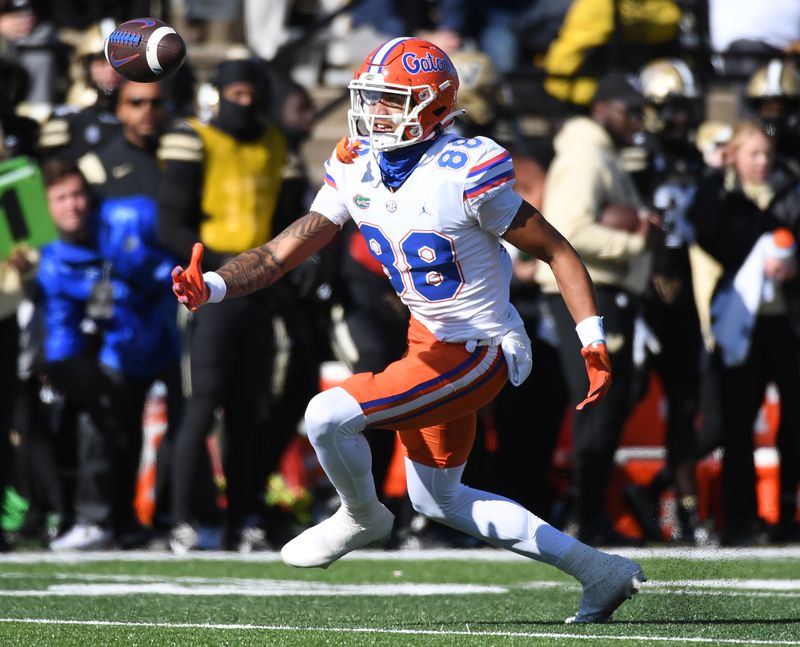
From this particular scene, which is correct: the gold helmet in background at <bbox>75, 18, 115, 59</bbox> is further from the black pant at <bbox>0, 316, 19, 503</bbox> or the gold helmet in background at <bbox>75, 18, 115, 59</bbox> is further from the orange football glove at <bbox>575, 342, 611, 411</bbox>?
the orange football glove at <bbox>575, 342, 611, 411</bbox>

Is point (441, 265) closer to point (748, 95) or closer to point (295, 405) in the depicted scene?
point (295, 405)

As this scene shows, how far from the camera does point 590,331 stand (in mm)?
5629

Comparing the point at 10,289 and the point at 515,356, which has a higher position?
the point at 515,356

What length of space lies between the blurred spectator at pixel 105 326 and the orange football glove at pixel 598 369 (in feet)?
12.5

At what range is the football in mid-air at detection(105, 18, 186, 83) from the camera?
19.9ft

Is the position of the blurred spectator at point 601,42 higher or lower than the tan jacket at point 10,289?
higher

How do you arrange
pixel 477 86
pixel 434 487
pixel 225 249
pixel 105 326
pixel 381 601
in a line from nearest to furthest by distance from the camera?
pixel 434 487, pixel 381 601, pixel 225 249, pixel 105 326, pixel 477 86

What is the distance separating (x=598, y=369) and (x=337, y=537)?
102cm

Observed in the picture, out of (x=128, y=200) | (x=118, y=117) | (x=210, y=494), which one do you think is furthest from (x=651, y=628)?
(x=118, y=117)

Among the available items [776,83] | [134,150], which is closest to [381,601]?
[134,150]

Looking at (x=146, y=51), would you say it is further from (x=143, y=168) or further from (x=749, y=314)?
(x=749, y=314)

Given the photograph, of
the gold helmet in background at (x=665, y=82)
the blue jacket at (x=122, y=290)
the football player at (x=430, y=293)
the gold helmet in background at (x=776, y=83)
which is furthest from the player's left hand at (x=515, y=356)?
the gold helmet in background at (x=776, y=83)

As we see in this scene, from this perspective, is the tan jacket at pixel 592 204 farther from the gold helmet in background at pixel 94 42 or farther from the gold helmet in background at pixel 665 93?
the gold helmet in background at pixel 94 42

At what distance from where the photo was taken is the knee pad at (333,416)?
5.62 metres
